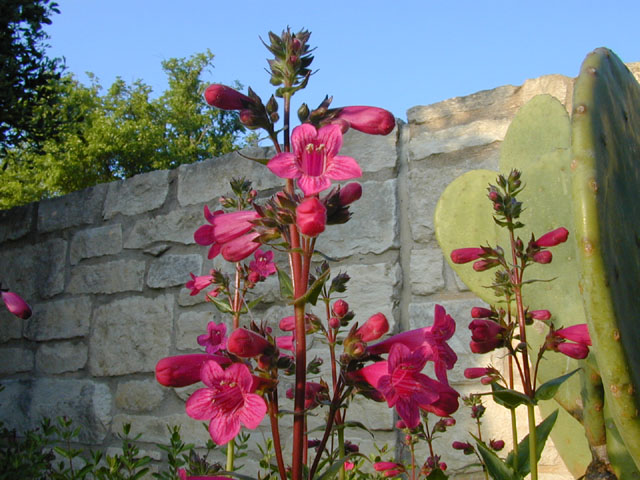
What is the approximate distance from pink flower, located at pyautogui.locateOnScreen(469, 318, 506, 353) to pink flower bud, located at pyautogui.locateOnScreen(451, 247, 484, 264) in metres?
0.16

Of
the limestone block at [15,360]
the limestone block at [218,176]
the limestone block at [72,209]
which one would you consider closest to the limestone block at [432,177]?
the limestone block at [218,176]

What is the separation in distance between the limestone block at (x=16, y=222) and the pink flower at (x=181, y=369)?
2.82 metres

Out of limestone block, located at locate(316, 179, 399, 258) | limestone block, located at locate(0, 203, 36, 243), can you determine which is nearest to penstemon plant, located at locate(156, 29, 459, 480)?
limestone block, located at locate(316, 179, 399, 258)

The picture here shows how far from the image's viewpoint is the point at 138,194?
2846 mm

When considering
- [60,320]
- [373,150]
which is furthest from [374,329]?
[60,320]

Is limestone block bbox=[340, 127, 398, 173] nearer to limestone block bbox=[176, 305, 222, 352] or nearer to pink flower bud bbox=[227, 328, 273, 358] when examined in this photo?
limestone block bbox=[176, 305, 222, 352]

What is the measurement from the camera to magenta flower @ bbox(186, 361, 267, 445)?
67cm

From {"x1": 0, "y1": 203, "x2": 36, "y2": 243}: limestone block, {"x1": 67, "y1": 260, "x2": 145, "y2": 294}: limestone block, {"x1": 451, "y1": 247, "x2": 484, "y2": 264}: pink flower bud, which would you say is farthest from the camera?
{"x1": 0, "y1": 203, "x2": 36, "y2": 243}: limestone block

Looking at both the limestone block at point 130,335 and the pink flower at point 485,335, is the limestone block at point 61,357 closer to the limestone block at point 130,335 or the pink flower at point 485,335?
the limestone block at point 130,335

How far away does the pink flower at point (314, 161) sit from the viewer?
68 cm

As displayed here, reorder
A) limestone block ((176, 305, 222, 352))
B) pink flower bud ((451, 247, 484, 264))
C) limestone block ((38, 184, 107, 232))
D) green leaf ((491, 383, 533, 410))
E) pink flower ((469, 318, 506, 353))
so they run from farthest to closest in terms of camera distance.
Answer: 1. limestone block ((38, 184, 107, 232))
2. limestone block ((176, 305, 222, 352))
3. pink flower bud ((451, 247, 484, 264))
4. pink flower ((469, 318, 506, 353))
5. green leaf ((491, 383, 533, 410))

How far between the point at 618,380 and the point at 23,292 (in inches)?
120

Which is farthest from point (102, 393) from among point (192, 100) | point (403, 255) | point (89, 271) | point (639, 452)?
point (192, 100)

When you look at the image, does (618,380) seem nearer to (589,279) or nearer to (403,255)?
(589,279)
